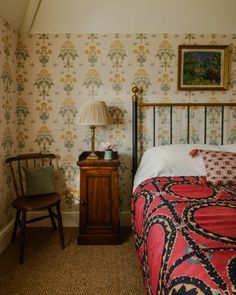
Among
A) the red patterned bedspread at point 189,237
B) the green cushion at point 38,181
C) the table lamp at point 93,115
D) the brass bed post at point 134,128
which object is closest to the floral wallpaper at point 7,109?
the green cushion at point 38,181

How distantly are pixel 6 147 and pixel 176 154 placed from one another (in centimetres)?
152

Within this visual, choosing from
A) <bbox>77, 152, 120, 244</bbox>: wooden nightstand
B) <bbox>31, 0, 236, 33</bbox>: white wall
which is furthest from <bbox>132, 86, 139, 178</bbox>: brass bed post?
<bbox>31, 0, 236, 33</bbox>: white wall

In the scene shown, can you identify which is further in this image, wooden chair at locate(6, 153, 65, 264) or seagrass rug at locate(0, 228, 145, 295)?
wooden chair at locate(6, 153, 65, 264)

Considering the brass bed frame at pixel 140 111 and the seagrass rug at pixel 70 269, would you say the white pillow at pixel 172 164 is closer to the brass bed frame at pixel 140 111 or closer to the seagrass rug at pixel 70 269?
the brass bed frame at pixel 140 111

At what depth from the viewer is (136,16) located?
2.46 meters

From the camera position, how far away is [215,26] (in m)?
2.50

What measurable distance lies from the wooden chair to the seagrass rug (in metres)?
0.12

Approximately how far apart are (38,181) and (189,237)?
1.64 metres

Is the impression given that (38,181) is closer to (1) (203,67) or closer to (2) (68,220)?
(2) (68,220)

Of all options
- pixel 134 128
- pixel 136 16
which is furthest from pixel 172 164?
pixel 136 16

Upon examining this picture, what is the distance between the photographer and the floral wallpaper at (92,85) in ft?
8.27

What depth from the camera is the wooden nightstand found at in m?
2.20

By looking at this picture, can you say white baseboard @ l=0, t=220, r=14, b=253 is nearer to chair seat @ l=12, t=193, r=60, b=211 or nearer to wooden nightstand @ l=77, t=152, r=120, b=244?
chair seat @ l=12, t=193, r=60, b=211

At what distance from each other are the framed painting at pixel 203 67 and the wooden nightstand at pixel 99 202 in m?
1.12
